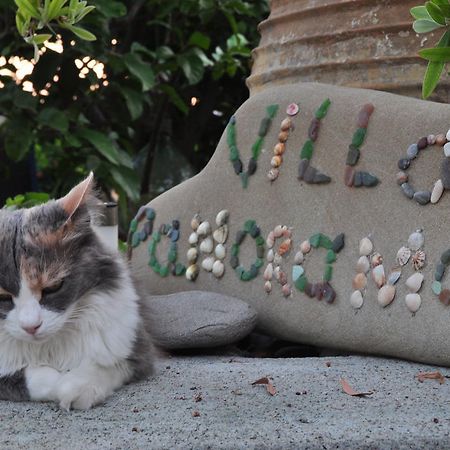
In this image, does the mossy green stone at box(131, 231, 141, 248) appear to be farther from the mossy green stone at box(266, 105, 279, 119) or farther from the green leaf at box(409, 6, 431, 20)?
the green leaf at box(409, 6, 431, 20)

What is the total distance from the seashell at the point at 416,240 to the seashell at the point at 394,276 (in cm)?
8

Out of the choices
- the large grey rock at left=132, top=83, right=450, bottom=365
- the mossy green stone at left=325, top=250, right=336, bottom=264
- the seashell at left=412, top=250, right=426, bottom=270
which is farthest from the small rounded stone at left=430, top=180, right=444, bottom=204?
the mossy green stone at left=325, top=250, right=336, bottom=264

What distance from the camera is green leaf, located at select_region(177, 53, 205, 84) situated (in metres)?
4.47

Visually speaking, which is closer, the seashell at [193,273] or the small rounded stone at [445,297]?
the small rounded stone at [445,297]

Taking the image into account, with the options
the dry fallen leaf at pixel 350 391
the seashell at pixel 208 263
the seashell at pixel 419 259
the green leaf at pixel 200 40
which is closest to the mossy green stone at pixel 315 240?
the seashell at pixel 419 259

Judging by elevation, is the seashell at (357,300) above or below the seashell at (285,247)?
below

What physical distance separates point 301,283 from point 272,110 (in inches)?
24.7

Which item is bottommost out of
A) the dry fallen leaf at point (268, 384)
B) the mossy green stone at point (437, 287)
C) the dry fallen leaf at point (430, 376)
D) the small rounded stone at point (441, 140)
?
the dry fallen leaf at point (268, 384)

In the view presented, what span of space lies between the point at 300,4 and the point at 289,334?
1246 millimetres

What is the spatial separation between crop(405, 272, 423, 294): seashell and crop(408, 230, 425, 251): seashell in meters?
0.08

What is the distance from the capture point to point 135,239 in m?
3.10

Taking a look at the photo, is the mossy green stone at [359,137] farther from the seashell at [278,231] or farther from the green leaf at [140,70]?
the green leaf at [140,70]

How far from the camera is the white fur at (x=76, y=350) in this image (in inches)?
70.7

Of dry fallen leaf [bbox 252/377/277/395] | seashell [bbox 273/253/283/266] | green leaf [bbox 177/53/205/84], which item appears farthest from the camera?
green leaf [bbox 177/53/205/84]
